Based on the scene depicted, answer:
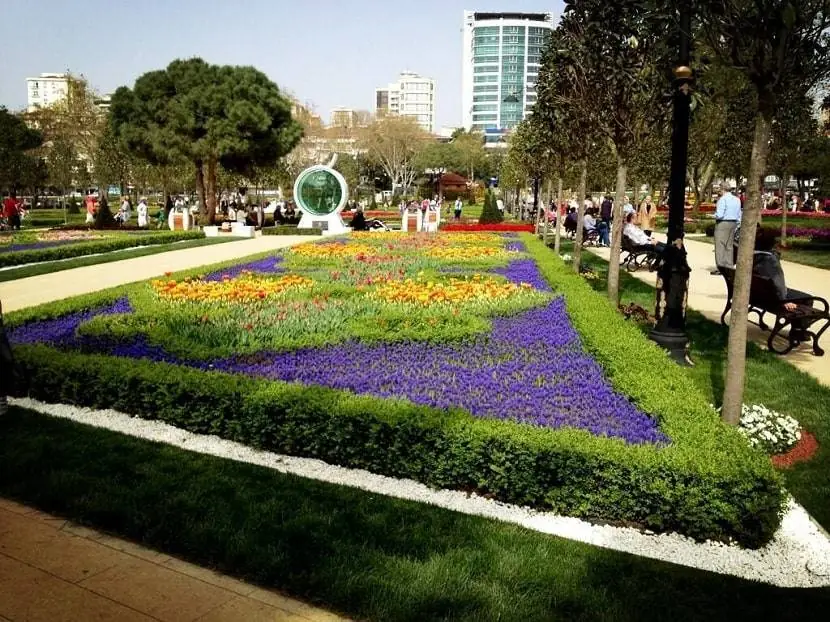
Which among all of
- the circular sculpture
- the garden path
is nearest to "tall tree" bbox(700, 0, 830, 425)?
the garden path

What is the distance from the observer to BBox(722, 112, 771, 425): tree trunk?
4562mm

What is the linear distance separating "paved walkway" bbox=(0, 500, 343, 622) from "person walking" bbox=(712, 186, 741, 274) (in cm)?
1079

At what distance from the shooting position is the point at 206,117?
3055 centimetres

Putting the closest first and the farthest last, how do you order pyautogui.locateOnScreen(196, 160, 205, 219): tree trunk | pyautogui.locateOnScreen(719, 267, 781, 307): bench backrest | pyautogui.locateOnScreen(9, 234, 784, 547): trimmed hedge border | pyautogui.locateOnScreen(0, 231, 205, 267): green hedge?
pyautogui.locateOnScreen(9, 234, 784, 547): trimmed hedge border
pyautogui.locateOnScreen(719, 267, 781, 307): bench backrest
pyautogui.locateOnScreen(0, 231, 205, 267): green hedge
pyautogui.locateOnScreen(196, 160, 205, 219): tree trunk

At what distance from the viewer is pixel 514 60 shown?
157 metres

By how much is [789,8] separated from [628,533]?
3070 mm

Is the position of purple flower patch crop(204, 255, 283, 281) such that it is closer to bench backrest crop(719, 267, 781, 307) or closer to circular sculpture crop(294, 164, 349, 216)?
bench backrest crop(719, 267, 781, 307)

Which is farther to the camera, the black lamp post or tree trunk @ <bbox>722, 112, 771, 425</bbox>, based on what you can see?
the black lamp post

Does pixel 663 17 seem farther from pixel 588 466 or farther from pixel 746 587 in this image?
pixel 746 587

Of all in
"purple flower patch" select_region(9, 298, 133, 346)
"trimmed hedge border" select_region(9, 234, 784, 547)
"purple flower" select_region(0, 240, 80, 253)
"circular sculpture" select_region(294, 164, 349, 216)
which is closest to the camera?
"trimmed hedge border" select_region(9, 234, 784, 547)

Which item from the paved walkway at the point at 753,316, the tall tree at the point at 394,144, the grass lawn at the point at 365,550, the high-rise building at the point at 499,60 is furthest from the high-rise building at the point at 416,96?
the grass lawn at the point at 365,550

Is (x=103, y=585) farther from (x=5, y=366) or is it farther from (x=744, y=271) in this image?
(x=744, y=271)

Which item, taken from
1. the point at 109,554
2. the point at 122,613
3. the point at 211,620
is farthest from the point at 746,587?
the point at 109,554

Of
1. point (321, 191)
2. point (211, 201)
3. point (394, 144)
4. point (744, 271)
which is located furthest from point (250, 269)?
point (394, 144)
